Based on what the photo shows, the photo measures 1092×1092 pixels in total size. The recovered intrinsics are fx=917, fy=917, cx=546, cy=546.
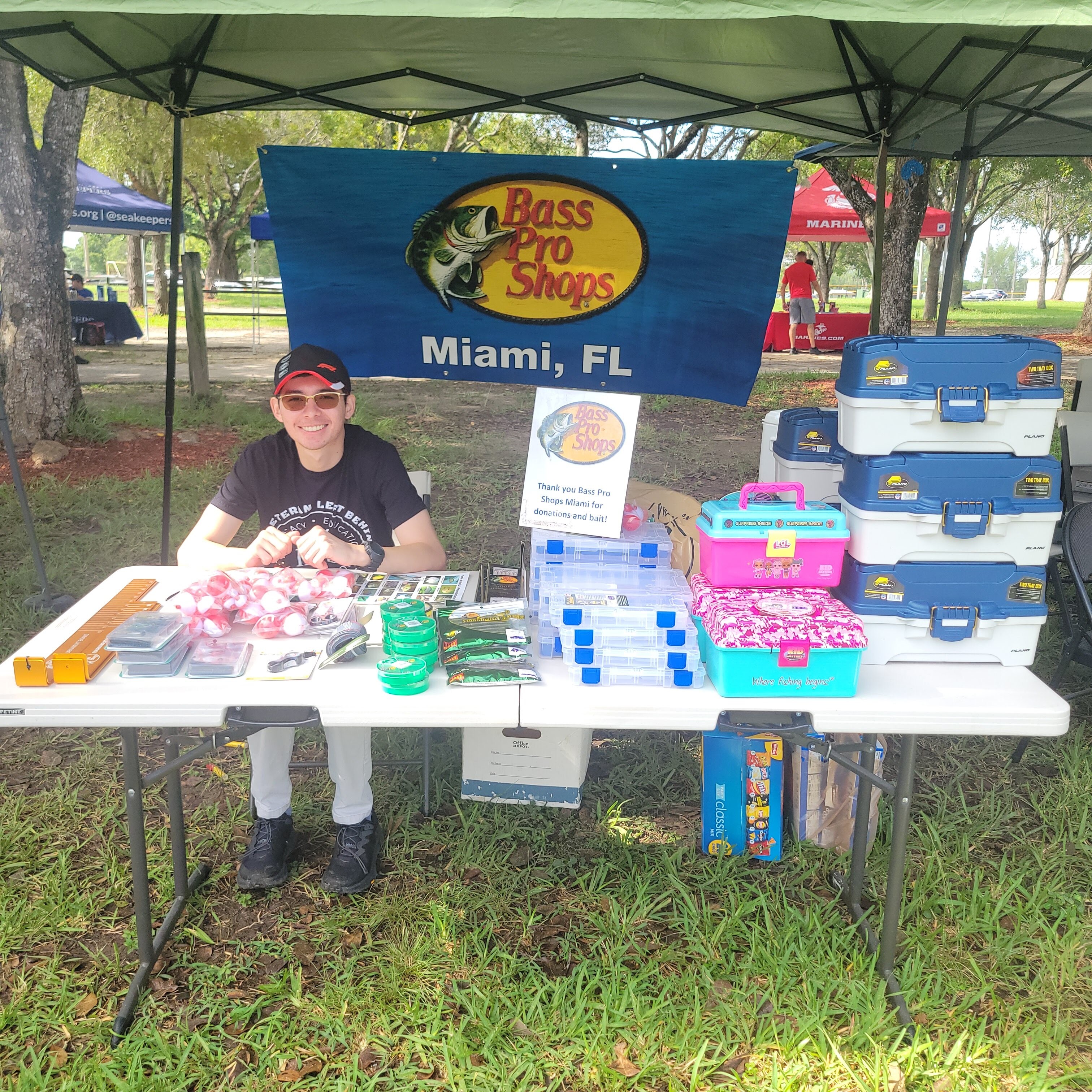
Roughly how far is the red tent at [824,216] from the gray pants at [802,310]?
3.69 ft

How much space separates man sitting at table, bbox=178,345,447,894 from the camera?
2.68 m

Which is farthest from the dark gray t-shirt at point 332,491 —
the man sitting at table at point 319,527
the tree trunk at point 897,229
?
the tree trunk at point 897,229

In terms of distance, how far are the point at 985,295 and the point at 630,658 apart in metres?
93.7

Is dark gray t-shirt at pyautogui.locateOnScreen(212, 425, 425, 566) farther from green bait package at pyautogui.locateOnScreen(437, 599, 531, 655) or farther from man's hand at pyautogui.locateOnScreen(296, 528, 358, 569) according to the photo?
green bait package at pyautogui.locateOnScreen(437, 599, 531, 655)

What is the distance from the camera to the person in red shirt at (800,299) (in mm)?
14992

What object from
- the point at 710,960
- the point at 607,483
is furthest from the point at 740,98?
the point at 710,960

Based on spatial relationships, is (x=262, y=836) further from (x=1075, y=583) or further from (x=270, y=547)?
(x=1075, y=583)

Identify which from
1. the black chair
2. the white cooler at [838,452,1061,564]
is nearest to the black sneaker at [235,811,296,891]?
the white cooler at [838,452,1061,564]

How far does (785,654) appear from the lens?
204 cm

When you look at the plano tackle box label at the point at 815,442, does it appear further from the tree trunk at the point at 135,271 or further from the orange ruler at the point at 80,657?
the tree trunk at the point at 135,271

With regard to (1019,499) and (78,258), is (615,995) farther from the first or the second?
(78,258)

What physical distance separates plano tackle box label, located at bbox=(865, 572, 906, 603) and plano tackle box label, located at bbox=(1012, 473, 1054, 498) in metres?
0.39

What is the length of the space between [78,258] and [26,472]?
108498 millimetres

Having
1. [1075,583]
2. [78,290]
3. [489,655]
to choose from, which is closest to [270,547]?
[489,655]
